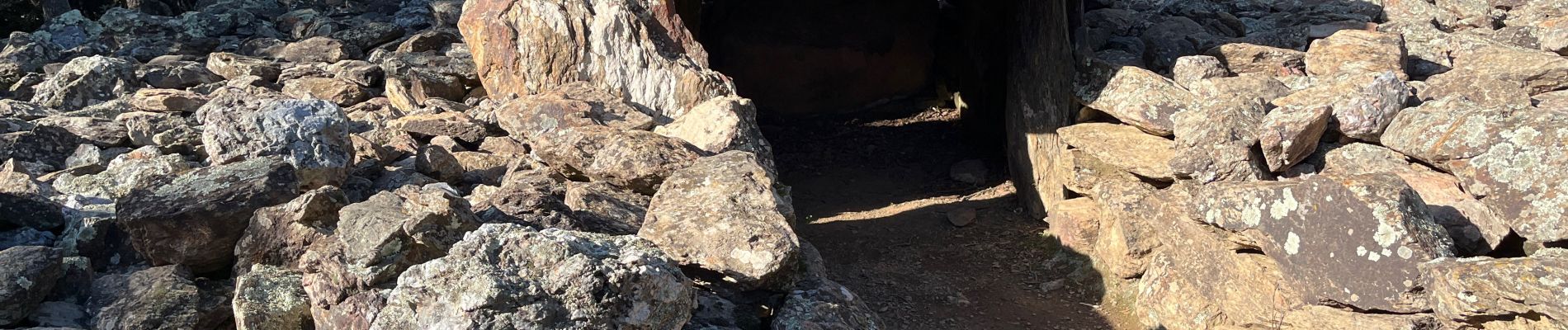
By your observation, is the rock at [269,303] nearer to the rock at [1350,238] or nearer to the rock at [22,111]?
the rock at [22,111]

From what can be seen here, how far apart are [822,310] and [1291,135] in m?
3.42

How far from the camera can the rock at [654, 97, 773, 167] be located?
5.04 m

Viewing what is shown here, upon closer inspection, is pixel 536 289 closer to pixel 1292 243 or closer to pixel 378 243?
pixel 378 243

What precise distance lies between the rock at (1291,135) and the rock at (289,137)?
15.0ft

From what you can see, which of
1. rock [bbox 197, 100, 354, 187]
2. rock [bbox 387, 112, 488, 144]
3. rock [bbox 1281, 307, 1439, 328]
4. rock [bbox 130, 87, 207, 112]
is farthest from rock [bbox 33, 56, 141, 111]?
rock [bbox 1281, 307, 1439, 328]

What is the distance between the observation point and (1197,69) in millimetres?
6855

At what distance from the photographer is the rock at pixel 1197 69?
682cm

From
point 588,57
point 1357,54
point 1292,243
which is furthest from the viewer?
point 1357,54

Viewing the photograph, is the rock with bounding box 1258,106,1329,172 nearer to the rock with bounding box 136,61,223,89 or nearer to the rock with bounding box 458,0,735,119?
the rock with bounding box 458,0,735,119

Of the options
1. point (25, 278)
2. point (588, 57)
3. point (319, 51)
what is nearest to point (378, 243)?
point (25, 278)

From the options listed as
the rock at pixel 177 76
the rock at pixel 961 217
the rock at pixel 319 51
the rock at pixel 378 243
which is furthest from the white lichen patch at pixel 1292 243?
the rock at pixel 177 76

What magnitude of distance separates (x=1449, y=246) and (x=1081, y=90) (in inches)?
106

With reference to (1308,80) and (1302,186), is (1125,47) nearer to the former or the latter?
(1308,80)

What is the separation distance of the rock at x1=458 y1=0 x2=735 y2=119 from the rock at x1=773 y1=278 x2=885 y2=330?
2.63 metres
